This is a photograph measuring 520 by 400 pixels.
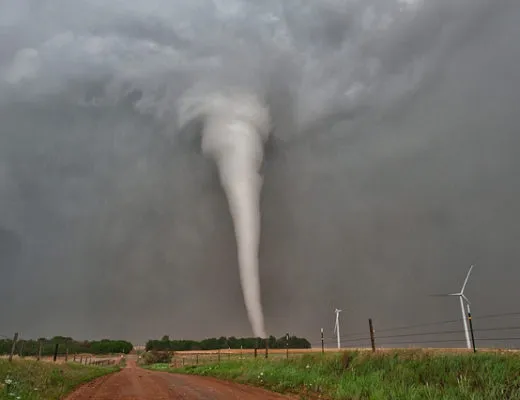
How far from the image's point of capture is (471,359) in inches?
691

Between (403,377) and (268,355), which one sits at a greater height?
(403,377)

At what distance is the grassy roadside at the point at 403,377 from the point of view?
47.5 feet

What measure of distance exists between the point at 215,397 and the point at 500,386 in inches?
440

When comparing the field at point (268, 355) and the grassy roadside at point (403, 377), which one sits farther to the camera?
the field at point (268, 355)

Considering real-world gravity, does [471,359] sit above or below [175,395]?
above

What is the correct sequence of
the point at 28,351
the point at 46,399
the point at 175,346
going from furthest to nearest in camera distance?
1. the point at 175,346
2. the point at 28,351
3. the point at 46,399

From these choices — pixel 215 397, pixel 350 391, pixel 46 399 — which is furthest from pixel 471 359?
pixel 46 399

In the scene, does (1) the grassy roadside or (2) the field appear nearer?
(1) the grassy roadside

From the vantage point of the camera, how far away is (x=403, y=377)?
1822 cm

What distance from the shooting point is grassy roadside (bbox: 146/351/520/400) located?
47.5ft

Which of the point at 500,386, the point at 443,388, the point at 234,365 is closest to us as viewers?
the point at 500,386

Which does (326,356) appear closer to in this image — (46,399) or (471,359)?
(471,359)

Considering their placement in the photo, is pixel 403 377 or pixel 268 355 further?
pixel 268 355

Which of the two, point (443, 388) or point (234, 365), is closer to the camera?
point (443, 388)
